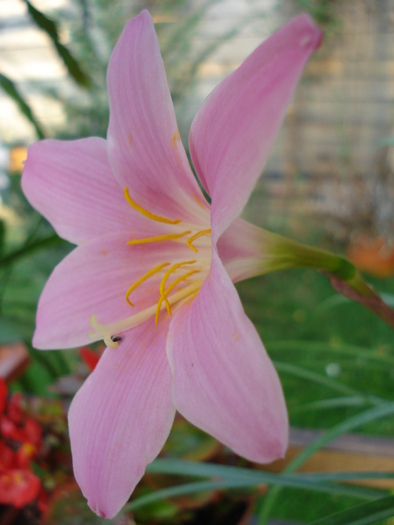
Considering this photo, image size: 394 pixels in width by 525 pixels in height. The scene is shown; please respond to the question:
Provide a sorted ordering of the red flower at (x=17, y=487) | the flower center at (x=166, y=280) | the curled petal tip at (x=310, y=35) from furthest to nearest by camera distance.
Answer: the red flower at (x=17, y=487)
the flower center at (x=166, y=280)
the curled petal tip at (x=310, y=35)

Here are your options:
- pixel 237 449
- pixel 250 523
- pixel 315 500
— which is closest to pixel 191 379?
pixel 237 449

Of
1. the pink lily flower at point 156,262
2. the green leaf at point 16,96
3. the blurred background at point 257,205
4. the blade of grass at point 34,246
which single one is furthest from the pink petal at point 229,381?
the green leaf at point 16,96

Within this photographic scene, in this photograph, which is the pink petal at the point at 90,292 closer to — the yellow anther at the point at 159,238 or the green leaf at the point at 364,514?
the yellow anther at the point at 159,238

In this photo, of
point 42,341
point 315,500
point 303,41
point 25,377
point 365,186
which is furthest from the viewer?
point 365,186

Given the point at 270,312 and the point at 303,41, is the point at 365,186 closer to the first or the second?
the point at 270,312

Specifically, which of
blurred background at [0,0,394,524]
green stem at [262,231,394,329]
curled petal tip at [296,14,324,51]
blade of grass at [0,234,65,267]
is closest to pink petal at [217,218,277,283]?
green stem at [262,231,394,329]

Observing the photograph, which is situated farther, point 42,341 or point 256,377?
point 42,341

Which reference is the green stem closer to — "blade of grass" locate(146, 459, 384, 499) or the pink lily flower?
the pink lily flower
